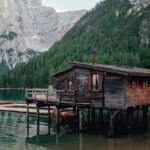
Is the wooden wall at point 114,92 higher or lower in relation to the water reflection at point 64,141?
higher

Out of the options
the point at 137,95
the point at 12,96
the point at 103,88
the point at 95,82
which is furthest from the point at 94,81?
the point at 12,96

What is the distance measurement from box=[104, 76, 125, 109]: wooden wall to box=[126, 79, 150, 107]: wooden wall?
28.0 inches

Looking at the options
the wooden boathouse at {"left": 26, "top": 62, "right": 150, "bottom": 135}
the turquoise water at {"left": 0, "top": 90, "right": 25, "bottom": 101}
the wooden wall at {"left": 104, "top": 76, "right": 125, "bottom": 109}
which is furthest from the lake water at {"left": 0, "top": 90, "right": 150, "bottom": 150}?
the turquoise water at {"left": 0, "top": 90, "right": 25, "bottom": 101}

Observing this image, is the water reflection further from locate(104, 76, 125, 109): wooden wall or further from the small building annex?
locate(104, 76, 125, 109): wooden wall

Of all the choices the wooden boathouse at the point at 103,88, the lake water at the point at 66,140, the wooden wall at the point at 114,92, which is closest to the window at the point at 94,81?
the wooden boathouse at the point at 103,88

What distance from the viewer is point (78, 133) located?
31.1m

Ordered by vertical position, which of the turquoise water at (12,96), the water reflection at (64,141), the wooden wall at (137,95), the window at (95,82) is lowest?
the water reflection at (64,141)

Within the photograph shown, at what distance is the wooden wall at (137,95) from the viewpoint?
27453 mm

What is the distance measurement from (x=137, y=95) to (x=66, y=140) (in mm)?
9534

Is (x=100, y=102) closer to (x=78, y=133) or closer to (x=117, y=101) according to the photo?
(x=117, y=101)

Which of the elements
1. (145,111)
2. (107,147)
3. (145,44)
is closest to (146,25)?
(145,44)

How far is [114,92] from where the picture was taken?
2752 centimetres

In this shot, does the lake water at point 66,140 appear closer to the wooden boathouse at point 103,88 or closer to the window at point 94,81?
the wooden boathouse at point 103,88

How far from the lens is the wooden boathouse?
27141 mm
